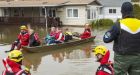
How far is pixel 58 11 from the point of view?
48.0 metres

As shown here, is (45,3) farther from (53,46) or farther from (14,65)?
(14,65)

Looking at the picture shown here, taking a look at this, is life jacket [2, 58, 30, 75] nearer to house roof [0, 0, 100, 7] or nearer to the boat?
the boat

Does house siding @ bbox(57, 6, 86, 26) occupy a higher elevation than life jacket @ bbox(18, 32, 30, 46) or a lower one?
lower

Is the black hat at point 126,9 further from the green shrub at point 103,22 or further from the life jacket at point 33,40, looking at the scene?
the green shrub at point 103,22

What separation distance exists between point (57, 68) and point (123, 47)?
9359 mm

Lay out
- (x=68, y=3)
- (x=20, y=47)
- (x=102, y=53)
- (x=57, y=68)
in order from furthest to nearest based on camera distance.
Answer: (x=68, y=3) < (x=20, y=47) < (x=57, y=68) < (x=102, y=53)

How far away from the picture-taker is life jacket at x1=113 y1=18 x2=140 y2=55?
679cm

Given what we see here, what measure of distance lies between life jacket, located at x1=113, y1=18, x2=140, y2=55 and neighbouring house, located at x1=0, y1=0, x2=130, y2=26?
38139 mm

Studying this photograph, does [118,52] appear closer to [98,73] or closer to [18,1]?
[98,73]

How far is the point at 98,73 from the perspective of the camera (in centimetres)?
777

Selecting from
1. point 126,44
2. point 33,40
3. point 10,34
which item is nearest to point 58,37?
point 33,40

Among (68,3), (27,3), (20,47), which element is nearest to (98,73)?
(20,47)

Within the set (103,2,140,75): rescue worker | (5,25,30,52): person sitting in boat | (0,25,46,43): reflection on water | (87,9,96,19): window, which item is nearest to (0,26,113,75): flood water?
(5,25,30,52): person sitting in boat

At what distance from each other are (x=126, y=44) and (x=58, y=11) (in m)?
41.4
